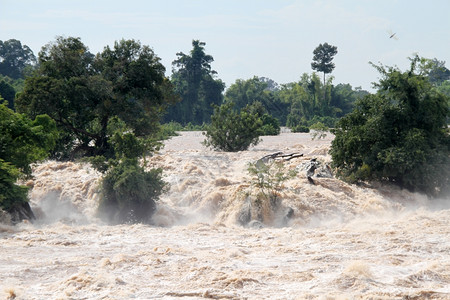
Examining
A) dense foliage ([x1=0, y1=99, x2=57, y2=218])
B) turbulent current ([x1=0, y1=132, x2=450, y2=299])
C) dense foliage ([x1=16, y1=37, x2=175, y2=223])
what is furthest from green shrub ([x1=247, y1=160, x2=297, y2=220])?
dense foliage ([x1=16, y1=37, x2=175, y2=223])

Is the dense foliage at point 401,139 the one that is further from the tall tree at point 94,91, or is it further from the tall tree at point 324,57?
the tall tree at point 324,57

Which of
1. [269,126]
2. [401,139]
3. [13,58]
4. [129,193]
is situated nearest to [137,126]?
[129,193]

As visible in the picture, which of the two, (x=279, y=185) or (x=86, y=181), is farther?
(x=86, y=181)

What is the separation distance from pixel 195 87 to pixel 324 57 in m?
13.2

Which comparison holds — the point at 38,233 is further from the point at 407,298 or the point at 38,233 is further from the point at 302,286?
the point at 407,298

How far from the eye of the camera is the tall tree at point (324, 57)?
57.2 metres

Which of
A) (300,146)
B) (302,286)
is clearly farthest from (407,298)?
(300,146)

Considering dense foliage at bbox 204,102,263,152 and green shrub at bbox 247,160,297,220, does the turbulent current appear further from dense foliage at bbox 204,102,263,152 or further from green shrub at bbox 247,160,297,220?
dense foliage at bbox 204,102,263,152

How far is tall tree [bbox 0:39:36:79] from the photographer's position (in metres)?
67.8

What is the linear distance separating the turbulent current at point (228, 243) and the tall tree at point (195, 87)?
41797 mm

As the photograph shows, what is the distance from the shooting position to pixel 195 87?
59.9 metres

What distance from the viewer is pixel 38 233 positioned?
492 inches

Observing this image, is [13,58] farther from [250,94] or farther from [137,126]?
[137,126]

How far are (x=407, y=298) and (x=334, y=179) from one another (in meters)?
8.31
